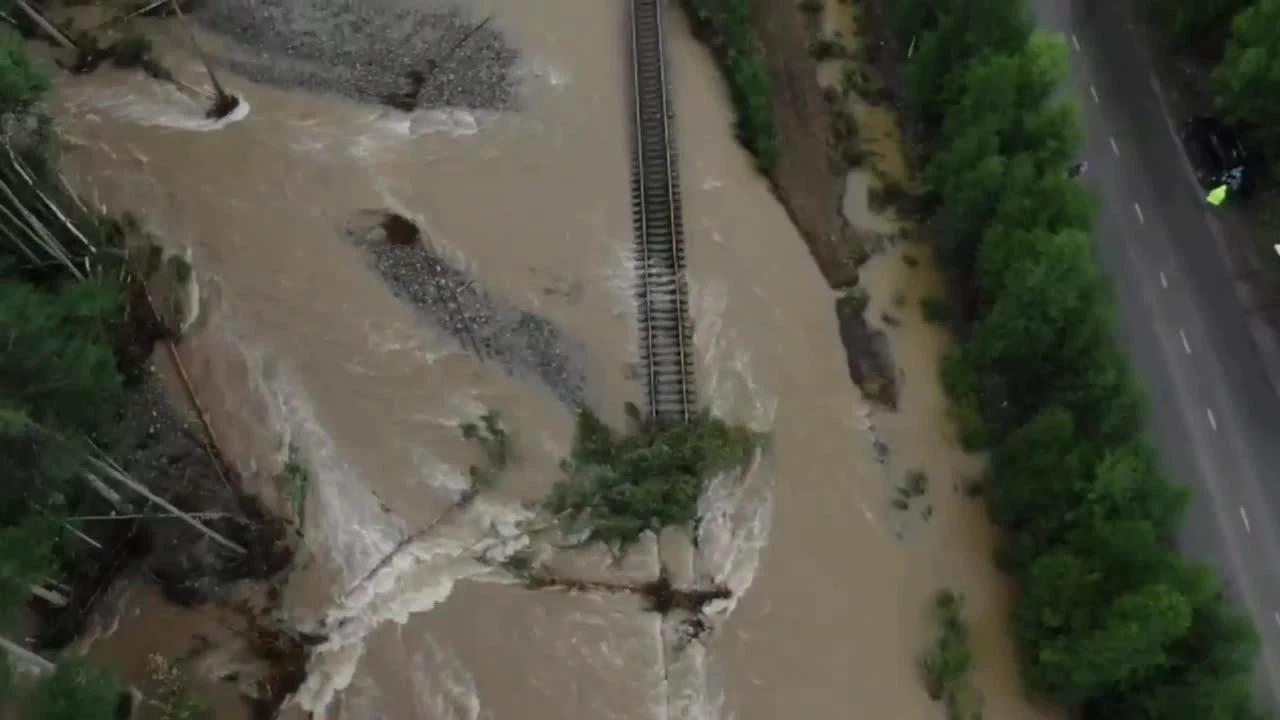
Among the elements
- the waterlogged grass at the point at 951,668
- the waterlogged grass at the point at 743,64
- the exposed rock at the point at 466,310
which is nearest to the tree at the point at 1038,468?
the waterlogged grass at the point at 951,668

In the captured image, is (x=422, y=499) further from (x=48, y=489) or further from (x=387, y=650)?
(x=48, y=489)

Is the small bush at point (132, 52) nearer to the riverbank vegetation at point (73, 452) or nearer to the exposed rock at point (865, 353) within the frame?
the riverbank vegetation at point (73, 452)

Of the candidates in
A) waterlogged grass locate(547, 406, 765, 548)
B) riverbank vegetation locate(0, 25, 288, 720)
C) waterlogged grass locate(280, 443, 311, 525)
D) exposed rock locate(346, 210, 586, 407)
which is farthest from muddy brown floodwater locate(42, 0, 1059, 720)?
riverbank vegetation locate(0, 25, 288, 720)

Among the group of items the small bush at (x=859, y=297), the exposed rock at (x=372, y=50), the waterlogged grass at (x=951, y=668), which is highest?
the exposed rock at (x=372, y=50)

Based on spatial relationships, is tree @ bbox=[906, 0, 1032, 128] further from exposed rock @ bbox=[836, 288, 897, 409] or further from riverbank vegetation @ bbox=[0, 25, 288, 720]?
riverbank vegetation @ bbox=[0, 25, 288, 720]

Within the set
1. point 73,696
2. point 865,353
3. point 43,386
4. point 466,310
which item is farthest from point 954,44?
point 73,696

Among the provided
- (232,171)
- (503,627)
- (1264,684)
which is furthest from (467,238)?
(1264,684)
